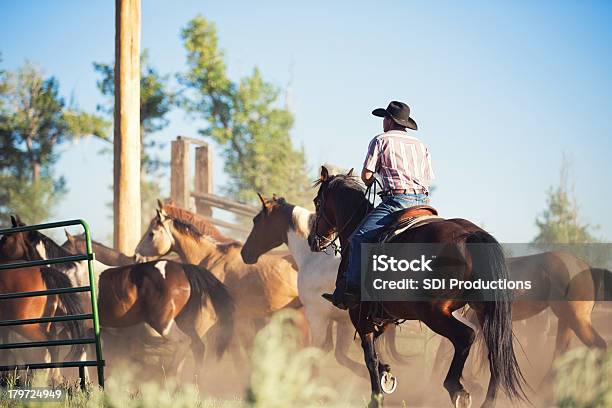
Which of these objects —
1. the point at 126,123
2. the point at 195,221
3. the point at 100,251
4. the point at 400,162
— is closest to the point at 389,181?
the point at 400,162

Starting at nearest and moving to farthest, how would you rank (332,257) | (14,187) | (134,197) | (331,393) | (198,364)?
(331,393)
(332,257)
(198,364)
(134,197)
(14,187)

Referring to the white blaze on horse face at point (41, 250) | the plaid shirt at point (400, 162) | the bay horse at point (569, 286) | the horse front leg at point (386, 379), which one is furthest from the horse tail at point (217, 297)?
the plaid shirt at point (400, 162)

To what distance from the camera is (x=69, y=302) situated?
11094 mm

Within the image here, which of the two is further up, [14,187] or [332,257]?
[14,187]

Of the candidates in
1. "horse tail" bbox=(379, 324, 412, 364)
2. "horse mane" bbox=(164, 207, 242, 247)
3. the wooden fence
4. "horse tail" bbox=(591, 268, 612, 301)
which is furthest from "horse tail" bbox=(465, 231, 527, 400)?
the wooden fence

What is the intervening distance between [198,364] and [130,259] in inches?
107

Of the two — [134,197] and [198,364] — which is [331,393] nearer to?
[198,364]

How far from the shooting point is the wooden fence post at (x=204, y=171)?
1820 cm

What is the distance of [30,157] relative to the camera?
35.9 m

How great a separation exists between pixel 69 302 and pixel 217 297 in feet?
6.41

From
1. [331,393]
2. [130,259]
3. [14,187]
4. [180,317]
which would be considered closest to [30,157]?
[14,187]

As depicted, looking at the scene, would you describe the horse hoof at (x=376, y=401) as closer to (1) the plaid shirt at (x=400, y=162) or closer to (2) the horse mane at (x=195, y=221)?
(1) the plaid shirt at (x=400, y=162)

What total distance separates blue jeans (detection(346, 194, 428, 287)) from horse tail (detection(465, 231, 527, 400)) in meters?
0.87

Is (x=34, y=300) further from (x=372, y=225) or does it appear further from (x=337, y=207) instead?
(x=372, y=225)
